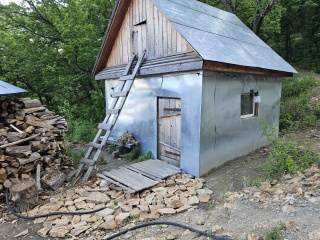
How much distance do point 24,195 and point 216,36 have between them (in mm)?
6565

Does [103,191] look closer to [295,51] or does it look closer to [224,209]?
[224,209]

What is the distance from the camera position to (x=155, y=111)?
7336 mm

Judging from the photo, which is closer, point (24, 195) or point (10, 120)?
point (24, 195)

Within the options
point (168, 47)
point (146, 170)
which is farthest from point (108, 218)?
point (168, 47)

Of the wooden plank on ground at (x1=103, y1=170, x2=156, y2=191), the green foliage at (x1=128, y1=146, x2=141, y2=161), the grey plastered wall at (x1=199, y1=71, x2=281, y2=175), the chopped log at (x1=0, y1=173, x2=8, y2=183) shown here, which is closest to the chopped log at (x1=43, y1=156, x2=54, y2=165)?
the chopped log at (x1=0, y1=173, x2=8, y2=183)

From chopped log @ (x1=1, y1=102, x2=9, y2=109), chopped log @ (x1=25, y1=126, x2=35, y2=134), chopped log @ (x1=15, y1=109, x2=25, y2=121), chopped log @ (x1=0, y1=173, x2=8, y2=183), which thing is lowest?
chopped log @ (x1=0, y1=173, x2=8, y2=183)

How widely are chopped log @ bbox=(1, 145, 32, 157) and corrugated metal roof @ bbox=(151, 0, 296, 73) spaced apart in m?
4.86

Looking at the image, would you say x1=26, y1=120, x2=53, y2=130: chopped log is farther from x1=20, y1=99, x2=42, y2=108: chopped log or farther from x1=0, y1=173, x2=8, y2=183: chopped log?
x1=0, y1=173, x2=8, y2=183: chopped log

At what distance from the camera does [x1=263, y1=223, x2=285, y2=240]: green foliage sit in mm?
2998

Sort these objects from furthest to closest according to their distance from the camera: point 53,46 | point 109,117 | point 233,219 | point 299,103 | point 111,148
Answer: point 53,46 < point 299,103 < point 111,148 < point 109,117 < point 233,219

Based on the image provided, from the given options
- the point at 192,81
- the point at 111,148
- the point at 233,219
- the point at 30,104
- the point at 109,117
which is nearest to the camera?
the point at 233,219

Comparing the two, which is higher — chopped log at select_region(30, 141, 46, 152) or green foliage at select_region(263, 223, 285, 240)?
chopped log at select_region(30, 141, 46, 152)

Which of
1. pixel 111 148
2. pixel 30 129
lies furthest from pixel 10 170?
pixel 111 148

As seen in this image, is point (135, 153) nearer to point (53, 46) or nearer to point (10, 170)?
point (10, 170)
